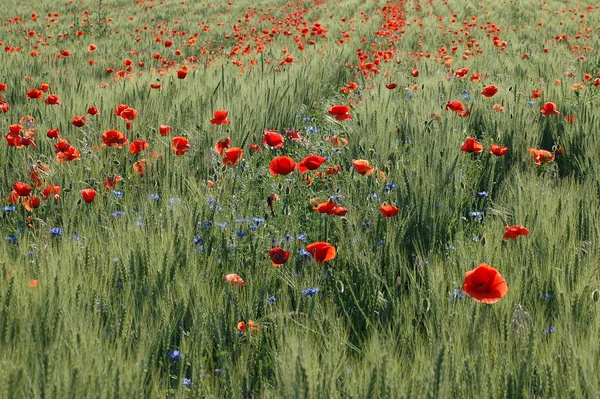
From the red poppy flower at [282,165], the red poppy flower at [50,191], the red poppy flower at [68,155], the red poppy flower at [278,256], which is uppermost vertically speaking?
the red poppy flower at [282,165]

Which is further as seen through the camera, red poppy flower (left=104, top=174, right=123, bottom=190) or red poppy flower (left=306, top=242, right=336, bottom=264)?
red poppy flower (left=104, top=174, right=123, bottom=190)

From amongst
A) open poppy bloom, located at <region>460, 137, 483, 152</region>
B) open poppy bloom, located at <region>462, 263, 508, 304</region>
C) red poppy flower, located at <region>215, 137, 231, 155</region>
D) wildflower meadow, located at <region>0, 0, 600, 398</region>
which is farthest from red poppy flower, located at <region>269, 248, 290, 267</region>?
open poppy bloom, located at <region>460, 137, 483, 152</region>

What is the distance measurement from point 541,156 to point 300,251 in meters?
1.28

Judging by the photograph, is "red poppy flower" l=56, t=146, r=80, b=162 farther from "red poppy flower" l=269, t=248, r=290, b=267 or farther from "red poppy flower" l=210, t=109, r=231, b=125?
"red poppy flower" l=269, t=248, r=290, b=267

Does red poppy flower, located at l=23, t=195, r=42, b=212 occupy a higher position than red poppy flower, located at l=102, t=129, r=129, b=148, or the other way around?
red poppy flower, located at l=102, t=129, r=129, b=148

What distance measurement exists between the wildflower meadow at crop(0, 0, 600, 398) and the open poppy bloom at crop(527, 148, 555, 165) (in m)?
0.01

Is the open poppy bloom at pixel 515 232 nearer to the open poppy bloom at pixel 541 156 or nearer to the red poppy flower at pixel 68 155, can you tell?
the open poppy bloom at pixel 541 156

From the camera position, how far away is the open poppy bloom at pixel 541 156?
7.50 feet

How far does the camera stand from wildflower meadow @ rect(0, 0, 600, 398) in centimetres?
112

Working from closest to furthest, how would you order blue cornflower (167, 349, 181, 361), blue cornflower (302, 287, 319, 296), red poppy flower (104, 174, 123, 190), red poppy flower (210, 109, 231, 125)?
blue cornflower (167, 349, 181, 361)
blue cornflower (302, 287, 319, 296)
red poppy flower (104, 174, 123, 190)
red poppy flower (210, 109, 231, 125)

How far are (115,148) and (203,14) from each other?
420 inches

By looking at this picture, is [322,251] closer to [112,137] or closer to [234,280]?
[234,280]

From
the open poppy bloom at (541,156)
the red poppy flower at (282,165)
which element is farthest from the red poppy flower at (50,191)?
the open poppy bloom at (541,156)

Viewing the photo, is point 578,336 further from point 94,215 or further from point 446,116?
point 446,116
